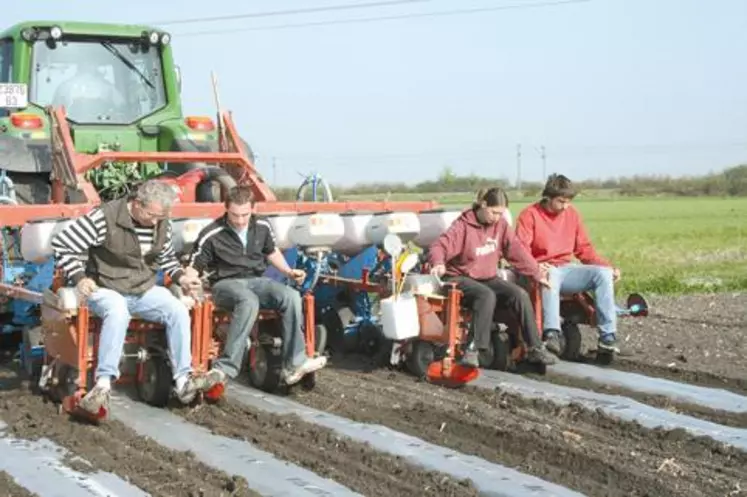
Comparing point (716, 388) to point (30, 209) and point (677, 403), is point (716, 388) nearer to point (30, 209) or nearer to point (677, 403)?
point (677, 403)

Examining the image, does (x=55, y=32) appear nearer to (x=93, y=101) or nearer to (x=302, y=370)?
(x=93, y=101)

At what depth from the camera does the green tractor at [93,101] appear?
32.9ft

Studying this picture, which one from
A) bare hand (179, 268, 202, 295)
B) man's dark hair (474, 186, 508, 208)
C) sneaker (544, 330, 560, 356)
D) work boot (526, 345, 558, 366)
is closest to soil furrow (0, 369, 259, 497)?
bare hand (179, 268, 202, 295)

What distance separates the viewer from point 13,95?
9.41m

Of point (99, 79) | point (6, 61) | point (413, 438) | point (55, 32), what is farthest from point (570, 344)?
point (6, 61)

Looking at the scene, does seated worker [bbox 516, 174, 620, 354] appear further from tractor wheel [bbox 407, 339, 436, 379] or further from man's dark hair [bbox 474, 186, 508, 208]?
tractor wheel [bbox 407, 339, 436, 379]

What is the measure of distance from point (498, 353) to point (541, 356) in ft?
1.48

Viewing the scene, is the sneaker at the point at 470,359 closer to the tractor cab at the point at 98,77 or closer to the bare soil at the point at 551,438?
the bare soil at the point at 551,438

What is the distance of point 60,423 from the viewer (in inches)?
270

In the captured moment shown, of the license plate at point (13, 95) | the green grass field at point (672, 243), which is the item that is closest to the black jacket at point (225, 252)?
the license plate at point (13, 95)

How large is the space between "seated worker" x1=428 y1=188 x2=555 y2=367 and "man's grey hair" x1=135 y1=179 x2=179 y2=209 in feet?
6.41

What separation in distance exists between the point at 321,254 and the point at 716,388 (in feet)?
8.72

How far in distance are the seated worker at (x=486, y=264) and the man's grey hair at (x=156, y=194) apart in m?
1.95

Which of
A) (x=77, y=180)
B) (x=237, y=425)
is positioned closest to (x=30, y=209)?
(x=77, y=180)
